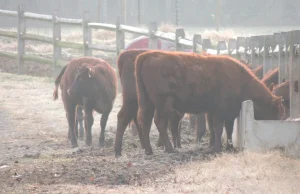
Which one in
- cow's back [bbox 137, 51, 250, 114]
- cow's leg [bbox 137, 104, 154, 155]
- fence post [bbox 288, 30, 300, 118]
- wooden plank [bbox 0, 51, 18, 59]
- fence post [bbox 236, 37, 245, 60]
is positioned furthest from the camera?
wooden plank [bbox 0, 51, 18, 59]

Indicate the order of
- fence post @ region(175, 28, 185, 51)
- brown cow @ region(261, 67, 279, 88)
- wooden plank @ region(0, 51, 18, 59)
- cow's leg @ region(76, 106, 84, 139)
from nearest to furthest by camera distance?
brown cow @ region(261, 67, 279, 88) → cow's leg @ region(76, 106, 84, 139) → fence post @ region(175, 28, 185, 51) → wooden plank @ region(0, 51, 18, 59)

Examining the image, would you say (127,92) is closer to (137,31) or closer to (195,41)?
(195,41)

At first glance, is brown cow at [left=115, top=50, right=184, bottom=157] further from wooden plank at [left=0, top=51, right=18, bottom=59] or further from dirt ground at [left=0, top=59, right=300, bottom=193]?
wooden plank at [left=0, top=51, right=18, bottom=59]

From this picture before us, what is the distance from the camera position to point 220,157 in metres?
10.1

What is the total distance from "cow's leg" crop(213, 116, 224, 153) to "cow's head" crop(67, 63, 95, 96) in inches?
→ 128

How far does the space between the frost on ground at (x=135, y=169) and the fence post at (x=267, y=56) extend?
73.9 inches

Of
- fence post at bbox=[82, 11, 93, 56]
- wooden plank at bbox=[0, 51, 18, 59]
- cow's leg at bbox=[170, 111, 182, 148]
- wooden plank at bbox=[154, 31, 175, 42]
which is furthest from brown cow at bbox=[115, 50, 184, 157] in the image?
wooden plank at bbox=[0, 51, 18, 59]

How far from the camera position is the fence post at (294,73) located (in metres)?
11.5

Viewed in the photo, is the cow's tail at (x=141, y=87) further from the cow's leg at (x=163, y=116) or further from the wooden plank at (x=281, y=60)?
the wooden plank at (x=281, y=60)

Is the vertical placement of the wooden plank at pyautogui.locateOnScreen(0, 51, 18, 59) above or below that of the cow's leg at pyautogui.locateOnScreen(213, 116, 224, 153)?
above

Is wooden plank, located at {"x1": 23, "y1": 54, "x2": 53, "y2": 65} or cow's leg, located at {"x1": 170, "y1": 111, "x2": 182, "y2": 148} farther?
wooden plank, located at {"x1": 23, "y1": 54, "x2": 53, "y2": 65}

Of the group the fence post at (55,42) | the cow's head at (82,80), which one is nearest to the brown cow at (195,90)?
the cow's head at (82,80)

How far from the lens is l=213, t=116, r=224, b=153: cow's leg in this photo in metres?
11.4

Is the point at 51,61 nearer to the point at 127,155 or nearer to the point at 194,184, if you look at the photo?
the point at 127,155
